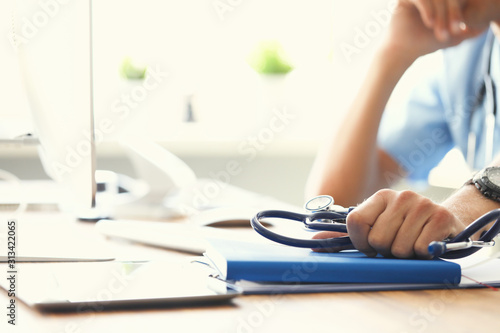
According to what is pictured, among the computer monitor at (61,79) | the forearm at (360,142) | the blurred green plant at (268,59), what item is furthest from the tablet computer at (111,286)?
the blurred green plant at (268,59)

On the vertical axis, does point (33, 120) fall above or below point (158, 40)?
below

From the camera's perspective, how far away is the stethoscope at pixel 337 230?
542 millimetres

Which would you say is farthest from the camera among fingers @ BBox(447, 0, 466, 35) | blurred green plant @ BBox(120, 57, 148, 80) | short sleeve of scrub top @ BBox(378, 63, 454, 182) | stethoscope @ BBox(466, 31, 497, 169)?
blurred green plant @ BBox(120, 57, 148, 80)

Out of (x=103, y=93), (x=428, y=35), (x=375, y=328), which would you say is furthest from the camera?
(x=103, y=93)

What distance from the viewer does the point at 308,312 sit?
448 millimetres

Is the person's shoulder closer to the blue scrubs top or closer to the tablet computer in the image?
the blue scrubs top

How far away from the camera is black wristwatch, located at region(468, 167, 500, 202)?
718 mm

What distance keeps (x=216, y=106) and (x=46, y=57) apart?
1.76 metres

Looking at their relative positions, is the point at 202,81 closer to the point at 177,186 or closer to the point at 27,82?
the point at 177,186

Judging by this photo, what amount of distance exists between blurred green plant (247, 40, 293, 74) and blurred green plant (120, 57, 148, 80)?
0.51m

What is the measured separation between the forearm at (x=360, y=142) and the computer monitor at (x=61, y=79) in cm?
55

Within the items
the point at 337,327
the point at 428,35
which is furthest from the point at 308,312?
the point at 428,35

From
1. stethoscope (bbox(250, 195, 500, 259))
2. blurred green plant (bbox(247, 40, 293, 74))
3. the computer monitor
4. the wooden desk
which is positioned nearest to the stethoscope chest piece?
stethoscope (bbox(250, 195, 500, 259))

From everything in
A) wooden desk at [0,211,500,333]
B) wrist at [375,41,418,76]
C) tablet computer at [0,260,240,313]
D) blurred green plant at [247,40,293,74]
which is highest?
blurred green plant at [247,40,293,74]
